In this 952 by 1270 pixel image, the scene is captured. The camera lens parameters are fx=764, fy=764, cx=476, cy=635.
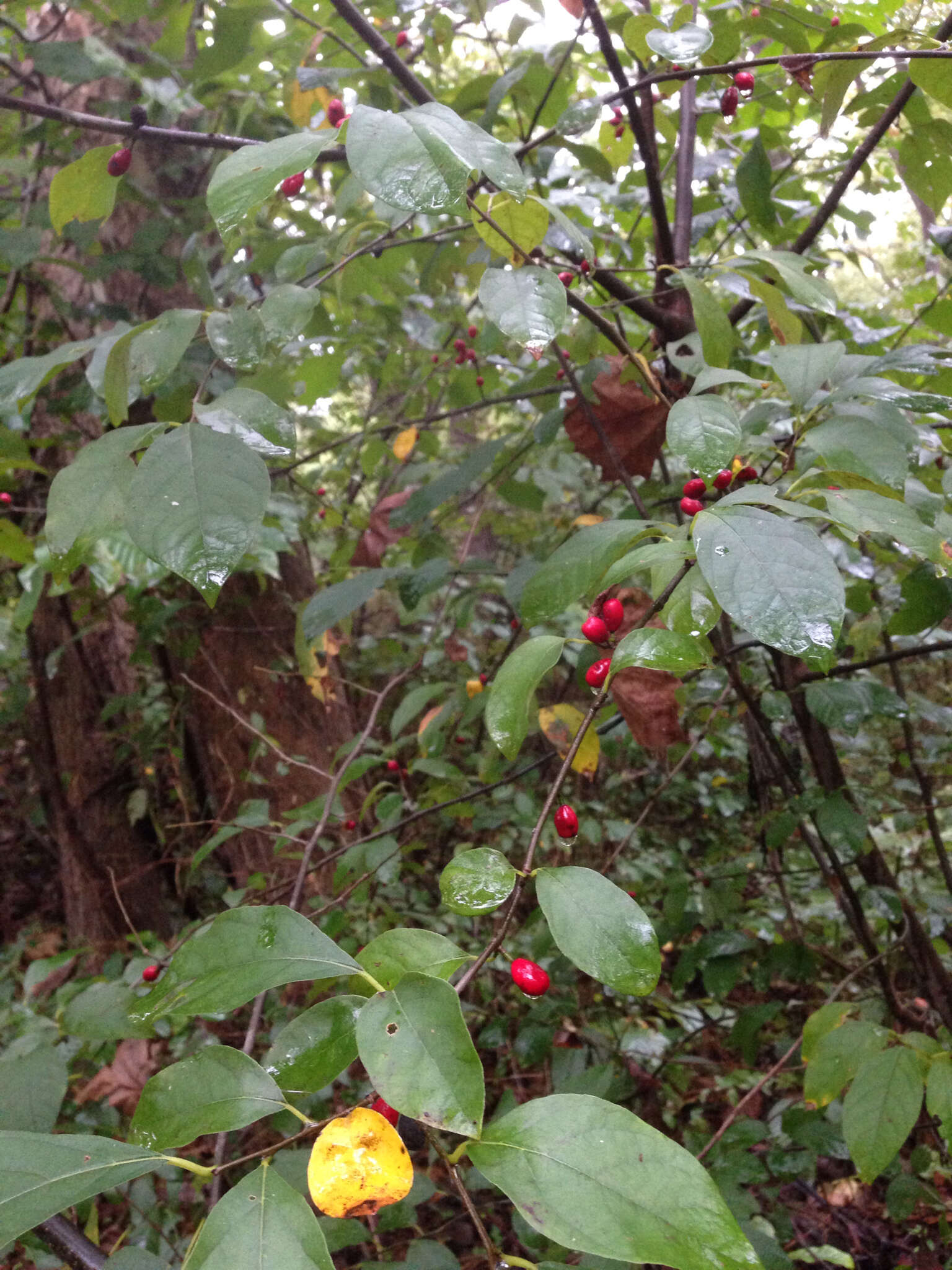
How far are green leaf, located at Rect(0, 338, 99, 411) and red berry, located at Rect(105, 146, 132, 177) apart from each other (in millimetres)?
357

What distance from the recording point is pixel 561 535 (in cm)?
199

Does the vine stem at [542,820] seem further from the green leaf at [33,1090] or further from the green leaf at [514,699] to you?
the green leaf at [33,1090]

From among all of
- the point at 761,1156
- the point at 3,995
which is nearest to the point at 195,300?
the point at 3,995

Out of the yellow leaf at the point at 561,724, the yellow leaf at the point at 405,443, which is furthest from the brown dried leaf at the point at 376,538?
the yellow leaf at the point at 561,724

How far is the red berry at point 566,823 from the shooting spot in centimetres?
70

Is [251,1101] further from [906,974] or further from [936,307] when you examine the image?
[906,974]

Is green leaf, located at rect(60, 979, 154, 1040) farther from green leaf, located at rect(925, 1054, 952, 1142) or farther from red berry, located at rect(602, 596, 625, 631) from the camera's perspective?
green leaf, located at rect(925, 1054, 952, 1142)

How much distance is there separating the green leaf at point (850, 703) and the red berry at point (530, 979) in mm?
808

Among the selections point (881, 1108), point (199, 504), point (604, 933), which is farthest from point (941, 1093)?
point (199, 504)

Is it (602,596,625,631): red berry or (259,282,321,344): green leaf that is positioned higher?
(259,282,321,344): green leaf

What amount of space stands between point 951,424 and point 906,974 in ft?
6.06

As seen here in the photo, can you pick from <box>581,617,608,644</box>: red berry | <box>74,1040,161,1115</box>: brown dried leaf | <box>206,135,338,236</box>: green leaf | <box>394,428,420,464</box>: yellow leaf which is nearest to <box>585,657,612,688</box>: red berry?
<box>581,617,608,644</box>: red berry

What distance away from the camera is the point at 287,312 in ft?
2.81

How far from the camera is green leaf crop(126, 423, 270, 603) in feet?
2.05
